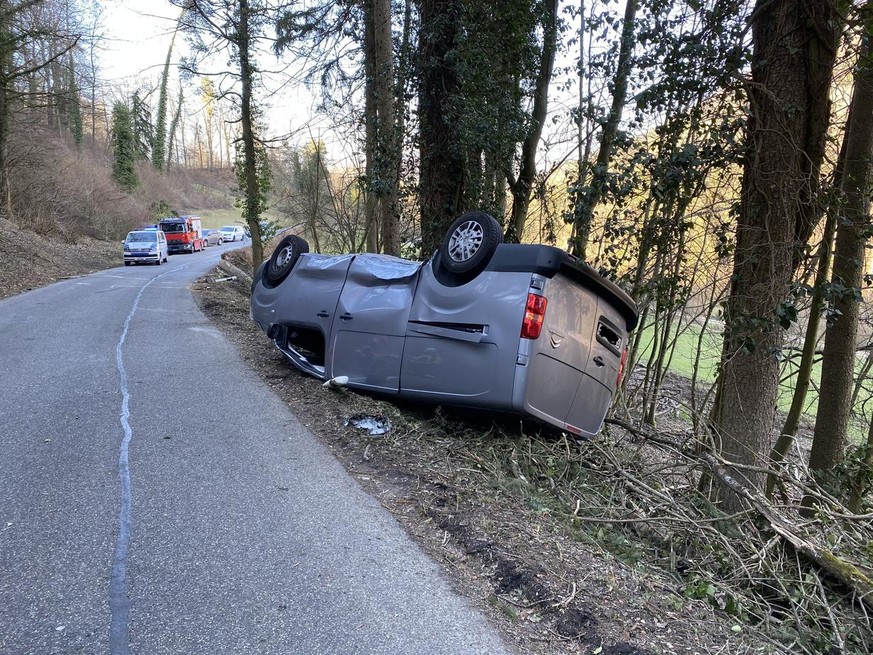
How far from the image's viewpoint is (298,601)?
307cm

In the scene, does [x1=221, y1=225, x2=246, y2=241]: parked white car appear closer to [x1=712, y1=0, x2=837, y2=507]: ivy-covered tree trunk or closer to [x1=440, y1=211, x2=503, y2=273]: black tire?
[x1=440, y1=211, x2=503, y2=273]: black tire

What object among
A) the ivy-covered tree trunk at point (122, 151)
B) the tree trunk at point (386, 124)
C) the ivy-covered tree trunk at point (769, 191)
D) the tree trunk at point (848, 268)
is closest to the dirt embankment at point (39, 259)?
the tree trunk at point (386, 124)

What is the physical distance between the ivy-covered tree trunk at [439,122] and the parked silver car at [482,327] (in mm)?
2863

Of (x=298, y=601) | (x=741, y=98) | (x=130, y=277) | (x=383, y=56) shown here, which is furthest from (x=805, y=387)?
(x=130, y=277)

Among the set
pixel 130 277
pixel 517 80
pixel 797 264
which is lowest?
pixel 130 277

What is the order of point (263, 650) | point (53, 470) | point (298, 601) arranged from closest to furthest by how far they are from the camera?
1. point (263, 650)
2. point (298, 601)
3. point (53, 470)

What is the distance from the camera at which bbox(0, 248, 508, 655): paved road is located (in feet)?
9.30

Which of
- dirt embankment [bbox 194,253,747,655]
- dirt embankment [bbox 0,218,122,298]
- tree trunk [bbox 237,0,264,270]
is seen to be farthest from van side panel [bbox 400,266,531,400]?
dirt embankment [bbox 0,218,122,298]

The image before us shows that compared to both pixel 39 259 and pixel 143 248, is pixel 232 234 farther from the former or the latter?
pixel 39 259

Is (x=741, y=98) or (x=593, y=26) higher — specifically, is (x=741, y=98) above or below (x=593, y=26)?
below

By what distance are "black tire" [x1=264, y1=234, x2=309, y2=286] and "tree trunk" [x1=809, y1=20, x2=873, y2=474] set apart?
6.22 metres

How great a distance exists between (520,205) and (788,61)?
6654mm

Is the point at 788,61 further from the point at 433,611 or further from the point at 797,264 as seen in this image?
Result: the point at 433,611

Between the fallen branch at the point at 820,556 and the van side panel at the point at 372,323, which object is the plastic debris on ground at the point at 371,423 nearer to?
the van side panel at the point at 372,323
